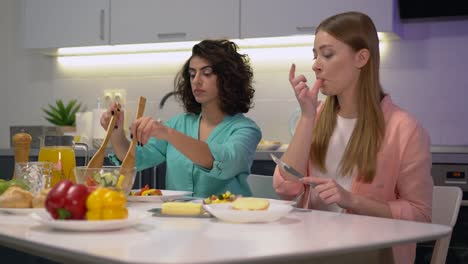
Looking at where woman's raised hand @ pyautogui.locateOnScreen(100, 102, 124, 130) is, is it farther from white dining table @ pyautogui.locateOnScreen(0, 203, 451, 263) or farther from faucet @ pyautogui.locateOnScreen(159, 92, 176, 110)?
faucet @ pyautogui.locateOnScreen(159, 92, 176, 110)

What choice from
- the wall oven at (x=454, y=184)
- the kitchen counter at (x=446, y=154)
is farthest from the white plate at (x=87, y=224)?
the kitchen counter at (x=446, y=154)

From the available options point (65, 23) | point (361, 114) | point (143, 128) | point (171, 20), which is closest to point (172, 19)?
point (171, 20)

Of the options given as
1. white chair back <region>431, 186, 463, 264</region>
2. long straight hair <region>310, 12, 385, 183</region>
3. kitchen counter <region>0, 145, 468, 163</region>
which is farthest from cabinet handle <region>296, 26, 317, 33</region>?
white chair back <region>431, 186, 463, 264</region>

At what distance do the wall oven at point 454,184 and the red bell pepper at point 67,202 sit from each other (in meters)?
2.07

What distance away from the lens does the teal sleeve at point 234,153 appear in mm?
2328

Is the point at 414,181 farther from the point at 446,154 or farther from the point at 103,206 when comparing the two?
the point at 446,154

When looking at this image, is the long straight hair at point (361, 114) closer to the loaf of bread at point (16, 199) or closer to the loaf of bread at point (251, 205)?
the loaf of bread at point (251, 205)

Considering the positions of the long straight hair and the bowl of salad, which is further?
the long straight hair

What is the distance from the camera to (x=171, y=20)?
398 cm

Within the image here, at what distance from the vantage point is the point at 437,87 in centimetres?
371

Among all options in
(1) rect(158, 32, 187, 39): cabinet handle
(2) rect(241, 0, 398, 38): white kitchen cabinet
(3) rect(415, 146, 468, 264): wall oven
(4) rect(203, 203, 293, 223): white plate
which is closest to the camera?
(4) rect(203, 203, 293, 223): white plate

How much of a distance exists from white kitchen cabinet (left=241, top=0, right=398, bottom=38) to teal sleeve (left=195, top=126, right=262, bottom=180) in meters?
1.29

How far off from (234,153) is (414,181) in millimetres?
622

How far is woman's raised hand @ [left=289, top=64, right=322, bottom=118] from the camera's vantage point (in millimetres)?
1962
